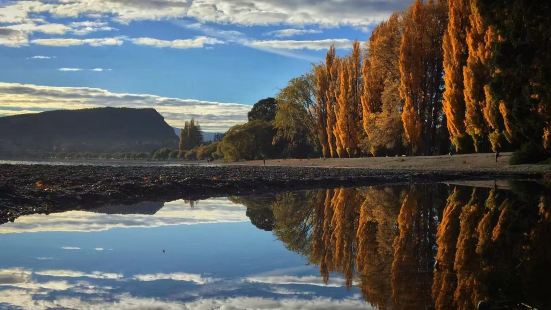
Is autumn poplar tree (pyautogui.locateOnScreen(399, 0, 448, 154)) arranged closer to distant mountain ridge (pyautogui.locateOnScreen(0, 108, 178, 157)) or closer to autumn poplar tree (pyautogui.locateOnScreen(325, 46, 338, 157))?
autumn poplar tree (pyautogui.locateOnScreen(325, 46, 338, 157))

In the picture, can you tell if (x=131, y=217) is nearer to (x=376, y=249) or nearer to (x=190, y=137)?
(x=376, y=249)

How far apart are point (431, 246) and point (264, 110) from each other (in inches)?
3194

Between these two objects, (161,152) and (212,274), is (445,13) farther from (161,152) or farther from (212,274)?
(161,152)

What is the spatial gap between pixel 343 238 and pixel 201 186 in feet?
39.9

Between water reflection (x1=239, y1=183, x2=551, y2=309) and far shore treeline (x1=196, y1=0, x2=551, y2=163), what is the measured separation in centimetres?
542

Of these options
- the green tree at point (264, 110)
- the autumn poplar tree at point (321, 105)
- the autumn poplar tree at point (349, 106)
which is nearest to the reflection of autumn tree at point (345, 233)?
the autumn poplar tree at point (349, 106)

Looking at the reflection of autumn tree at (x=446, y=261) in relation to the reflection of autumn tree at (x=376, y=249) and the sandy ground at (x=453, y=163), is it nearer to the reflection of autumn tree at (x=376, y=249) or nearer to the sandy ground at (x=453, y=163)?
the reflection of autumn tree at (x=376, y=249)

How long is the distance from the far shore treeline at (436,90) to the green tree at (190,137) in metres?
63.8

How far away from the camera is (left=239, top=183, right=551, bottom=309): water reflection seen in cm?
534

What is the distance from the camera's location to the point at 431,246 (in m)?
8.17

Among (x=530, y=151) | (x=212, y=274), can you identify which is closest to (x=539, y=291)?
(x=212, y=274)

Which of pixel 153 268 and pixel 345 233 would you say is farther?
pixel 345 233

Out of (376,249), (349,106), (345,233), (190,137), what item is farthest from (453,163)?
(190,137)

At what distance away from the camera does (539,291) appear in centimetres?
526
